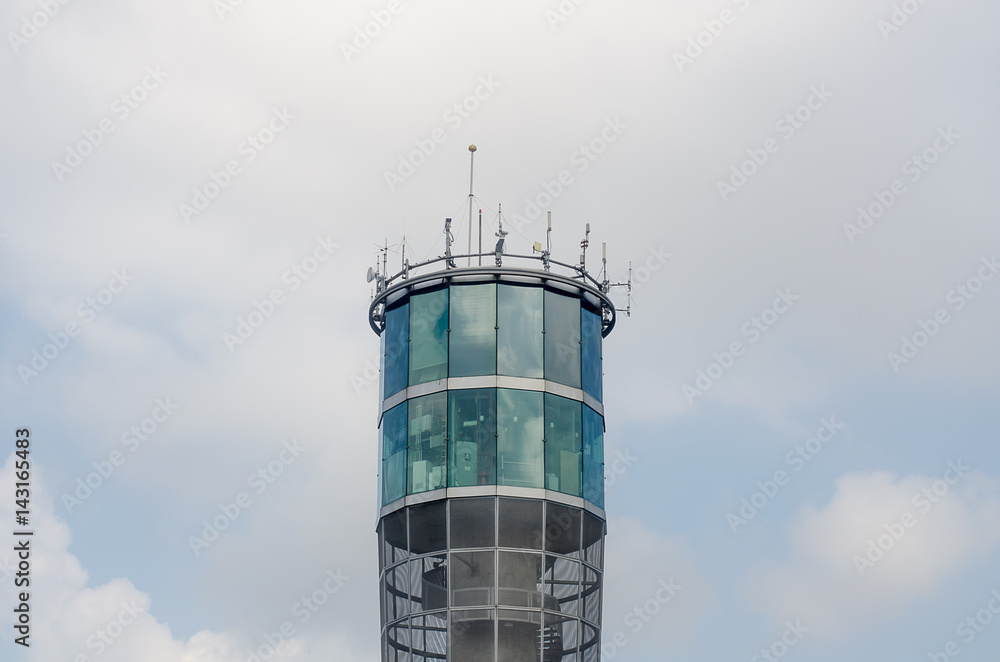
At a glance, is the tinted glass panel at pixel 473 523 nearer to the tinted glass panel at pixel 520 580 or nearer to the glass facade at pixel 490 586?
the glass facade at pixel 490 586

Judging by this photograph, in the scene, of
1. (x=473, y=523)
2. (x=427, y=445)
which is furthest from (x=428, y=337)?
(x=473, y=523)

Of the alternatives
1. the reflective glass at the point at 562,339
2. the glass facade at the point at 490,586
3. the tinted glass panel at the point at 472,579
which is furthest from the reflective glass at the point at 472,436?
the reflective glass at the point at 562,339

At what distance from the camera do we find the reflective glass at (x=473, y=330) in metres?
60.5

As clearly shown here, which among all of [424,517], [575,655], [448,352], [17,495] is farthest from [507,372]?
[17,495]

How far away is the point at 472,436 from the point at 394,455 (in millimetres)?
3780

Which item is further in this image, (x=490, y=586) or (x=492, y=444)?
(x=492, y=444)

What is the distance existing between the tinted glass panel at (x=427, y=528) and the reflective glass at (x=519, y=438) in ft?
8.62

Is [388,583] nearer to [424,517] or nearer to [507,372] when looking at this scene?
[424,517]

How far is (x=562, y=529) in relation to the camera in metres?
59.4

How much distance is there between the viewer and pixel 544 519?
2322 inches

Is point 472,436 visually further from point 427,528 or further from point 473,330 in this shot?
point 473,330

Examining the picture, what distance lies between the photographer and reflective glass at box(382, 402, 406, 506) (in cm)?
6094

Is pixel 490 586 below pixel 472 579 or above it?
below

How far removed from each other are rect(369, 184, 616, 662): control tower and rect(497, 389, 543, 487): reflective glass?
0.16 ft
